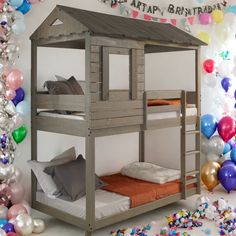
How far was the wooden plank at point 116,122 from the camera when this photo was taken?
3.10 meters

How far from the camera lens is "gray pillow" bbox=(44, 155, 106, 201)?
3342 mm

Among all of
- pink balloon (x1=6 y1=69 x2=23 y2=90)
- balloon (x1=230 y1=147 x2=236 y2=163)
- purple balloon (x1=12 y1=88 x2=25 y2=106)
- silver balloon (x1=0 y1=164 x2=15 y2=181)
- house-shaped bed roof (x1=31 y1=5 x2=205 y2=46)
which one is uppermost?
house-shaped bed roof (x1=31 y1=5 x2=205 y2=46)

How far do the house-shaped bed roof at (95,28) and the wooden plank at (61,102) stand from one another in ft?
1.58

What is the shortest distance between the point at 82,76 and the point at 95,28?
4.31 feet

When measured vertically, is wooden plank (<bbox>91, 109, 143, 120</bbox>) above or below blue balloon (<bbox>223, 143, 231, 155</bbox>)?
above

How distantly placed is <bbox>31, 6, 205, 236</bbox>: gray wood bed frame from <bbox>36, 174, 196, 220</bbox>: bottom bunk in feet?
0.14

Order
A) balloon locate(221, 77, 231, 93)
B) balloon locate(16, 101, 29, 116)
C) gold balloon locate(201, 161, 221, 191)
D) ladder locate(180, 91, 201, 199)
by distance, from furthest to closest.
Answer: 1. balloon locate(221, 77, 231, 93)
2. gold balloon locate(201, 161, 221, 191)
3. ladder locate(180, 91, 201, 199)
4. balloon locate(16, 101, 29, 116)

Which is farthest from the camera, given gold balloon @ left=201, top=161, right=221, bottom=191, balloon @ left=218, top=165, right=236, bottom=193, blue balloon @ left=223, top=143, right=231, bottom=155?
blue balloon @ left=223, top=143, right=231, bottom=155

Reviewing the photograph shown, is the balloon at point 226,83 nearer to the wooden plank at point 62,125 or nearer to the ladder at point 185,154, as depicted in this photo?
the ladder at point 185,154

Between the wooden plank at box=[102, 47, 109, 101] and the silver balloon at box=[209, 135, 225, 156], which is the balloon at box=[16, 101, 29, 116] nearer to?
the wooden plank at box=[102, 47, 109, 101]

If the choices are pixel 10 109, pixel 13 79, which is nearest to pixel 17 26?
pixel 13 79

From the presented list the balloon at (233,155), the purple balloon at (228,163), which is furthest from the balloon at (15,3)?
the balloon at (233,155)

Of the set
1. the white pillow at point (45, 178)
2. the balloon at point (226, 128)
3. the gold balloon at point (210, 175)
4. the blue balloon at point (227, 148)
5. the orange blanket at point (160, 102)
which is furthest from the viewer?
the blue balloon at point (227, 148)

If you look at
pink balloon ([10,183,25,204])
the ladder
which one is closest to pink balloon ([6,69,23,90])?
pink balloon ([10,183,25,204])
